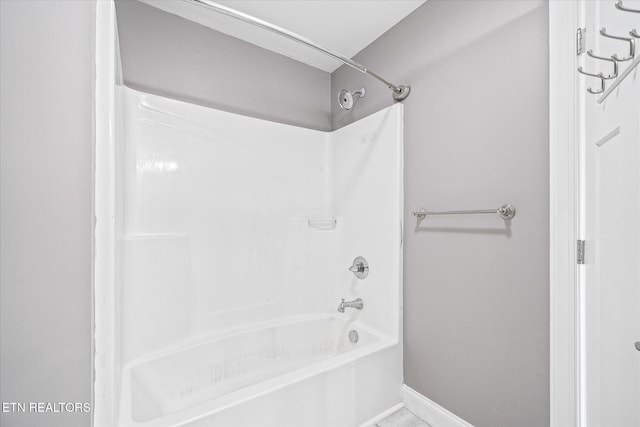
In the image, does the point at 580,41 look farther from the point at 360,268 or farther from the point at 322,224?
the point at 322,224

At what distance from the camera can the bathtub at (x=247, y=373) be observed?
1051 millimetres

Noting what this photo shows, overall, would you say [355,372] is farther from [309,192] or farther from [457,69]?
[457,69]

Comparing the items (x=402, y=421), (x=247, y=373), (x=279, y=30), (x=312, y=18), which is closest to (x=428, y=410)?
(x=402, y=421)

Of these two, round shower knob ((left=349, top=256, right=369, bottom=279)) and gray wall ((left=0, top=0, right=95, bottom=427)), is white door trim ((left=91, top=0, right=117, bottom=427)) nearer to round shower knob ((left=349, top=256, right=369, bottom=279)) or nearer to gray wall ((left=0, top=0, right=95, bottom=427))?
gray wall ((left=0, top=0, right=95, bottom=427))

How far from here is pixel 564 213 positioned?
39.1 inches

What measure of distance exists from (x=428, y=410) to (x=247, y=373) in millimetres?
1071

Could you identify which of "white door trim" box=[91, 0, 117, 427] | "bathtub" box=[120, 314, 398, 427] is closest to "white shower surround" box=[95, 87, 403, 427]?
"bathtub" box=[120, 314, 398, 427]

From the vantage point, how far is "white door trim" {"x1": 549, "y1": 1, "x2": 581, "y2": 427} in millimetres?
979

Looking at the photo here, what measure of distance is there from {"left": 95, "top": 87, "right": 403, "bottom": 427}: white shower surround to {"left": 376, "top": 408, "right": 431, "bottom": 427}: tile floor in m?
0.06

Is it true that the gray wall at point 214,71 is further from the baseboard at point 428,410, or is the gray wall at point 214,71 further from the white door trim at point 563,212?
the baseboard at point 428,410

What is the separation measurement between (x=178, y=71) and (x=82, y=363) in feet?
5.24

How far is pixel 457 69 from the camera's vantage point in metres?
1.39

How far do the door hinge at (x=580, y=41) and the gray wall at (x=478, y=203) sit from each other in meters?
0.11

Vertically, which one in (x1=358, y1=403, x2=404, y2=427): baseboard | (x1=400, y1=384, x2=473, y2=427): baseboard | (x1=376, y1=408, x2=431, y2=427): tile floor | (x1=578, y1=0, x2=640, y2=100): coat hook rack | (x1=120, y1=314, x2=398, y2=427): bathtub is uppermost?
(x1=578, y1=0, x2=640, y2=100): coat hook rack
